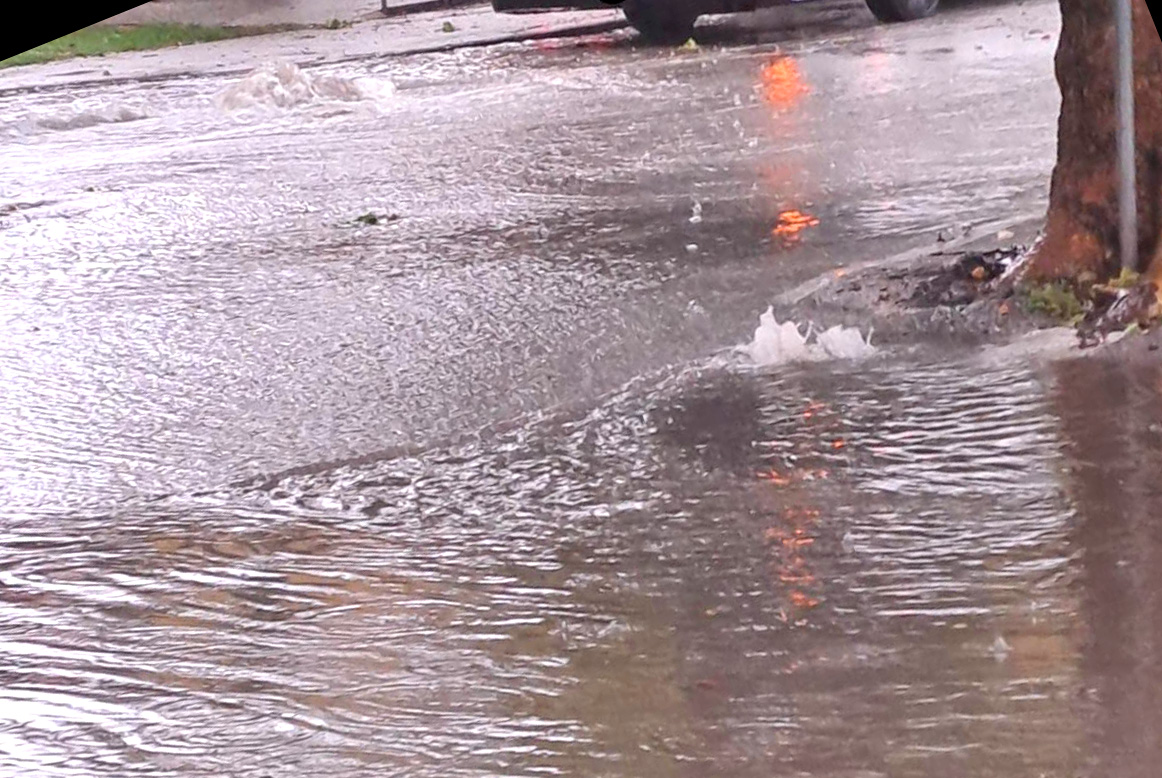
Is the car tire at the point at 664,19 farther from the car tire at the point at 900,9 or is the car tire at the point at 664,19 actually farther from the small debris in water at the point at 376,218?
the small debris in water at the point at 376,218

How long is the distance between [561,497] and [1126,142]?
241cm

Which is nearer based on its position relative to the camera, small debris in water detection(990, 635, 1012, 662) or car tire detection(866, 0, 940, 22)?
small debris in water detection(990, 635, 1012, 662)

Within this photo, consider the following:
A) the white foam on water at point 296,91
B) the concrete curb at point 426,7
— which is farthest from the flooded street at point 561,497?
the concrete curb at point 426,7

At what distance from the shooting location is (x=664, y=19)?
55.5 feet

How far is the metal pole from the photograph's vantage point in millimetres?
5461

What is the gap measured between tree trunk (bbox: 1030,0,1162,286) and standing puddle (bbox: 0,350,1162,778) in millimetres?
742

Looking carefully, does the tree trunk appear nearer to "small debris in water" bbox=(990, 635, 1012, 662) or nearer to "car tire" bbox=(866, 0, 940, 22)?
"small debris in water" bbox=(990, 635, 1012, 662)

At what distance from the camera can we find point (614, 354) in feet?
20.3

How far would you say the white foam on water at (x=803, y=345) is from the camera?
589 centimetres

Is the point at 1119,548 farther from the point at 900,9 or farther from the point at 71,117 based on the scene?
the point at 900,9

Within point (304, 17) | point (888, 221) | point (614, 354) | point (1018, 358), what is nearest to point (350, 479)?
point (614, 354)

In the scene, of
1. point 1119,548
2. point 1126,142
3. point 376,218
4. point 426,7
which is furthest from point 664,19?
point 1119,548

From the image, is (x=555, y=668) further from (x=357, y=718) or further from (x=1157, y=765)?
(x=1157, y=765)

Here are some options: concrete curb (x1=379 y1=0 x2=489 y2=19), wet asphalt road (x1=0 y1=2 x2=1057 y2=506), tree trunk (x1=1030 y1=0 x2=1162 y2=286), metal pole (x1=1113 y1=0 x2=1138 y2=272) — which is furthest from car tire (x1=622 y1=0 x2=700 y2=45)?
metal pole (x1=1113 y1=0 x2=1138 y2=272)
